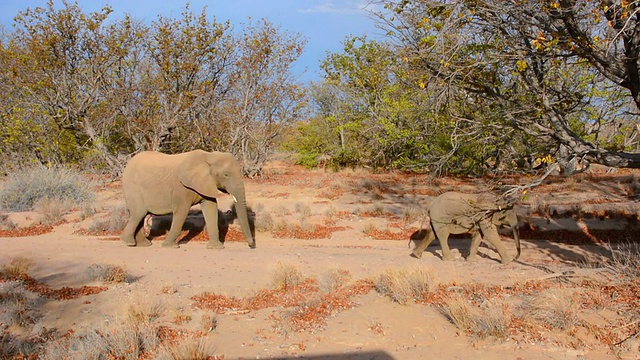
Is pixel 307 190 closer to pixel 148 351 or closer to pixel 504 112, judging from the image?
pixel 504 112

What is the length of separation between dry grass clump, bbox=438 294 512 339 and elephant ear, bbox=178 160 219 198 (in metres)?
7.62

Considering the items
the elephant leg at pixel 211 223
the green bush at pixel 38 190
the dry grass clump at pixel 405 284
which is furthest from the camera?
the green bush at pixel 38 190

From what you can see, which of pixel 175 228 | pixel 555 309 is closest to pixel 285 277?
pixel 555 309

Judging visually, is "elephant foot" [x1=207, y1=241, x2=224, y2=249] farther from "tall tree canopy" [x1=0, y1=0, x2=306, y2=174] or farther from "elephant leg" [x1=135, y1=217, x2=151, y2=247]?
"tall tree canopy" [x1=0, y1=0, x2=306, y2=174]

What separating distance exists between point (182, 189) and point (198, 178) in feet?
1.86

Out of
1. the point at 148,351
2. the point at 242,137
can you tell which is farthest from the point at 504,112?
the point at 242,137

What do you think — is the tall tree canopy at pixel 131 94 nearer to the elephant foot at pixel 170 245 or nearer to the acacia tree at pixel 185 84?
the acacia tree at pixel 185 84

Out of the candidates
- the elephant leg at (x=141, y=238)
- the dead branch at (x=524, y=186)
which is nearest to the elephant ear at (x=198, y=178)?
the elephant leg at (x=141, y=238)

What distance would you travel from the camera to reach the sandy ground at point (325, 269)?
682 centimetres

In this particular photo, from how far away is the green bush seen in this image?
1950 cm

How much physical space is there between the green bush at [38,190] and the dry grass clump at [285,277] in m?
12.7

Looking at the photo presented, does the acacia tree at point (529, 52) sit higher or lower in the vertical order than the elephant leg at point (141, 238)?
higher

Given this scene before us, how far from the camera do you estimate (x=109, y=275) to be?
990 centimetres

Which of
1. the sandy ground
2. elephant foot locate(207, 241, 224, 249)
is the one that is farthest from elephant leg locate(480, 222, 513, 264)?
elephant foot locate(207, 241, 224, 249)
